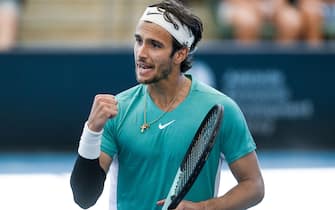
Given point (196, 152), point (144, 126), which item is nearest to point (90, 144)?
point (144, 126)

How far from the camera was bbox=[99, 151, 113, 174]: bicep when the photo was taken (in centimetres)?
454

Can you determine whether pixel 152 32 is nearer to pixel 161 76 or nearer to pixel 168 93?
pixel 161 76

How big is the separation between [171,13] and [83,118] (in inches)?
270

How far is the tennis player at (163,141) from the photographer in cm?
450

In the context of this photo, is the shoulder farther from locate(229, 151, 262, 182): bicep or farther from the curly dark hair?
locate(229, 151, 262, 182): bicep

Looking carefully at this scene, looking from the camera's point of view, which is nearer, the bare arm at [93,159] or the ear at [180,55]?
Answer: the bare arm at [93,159]

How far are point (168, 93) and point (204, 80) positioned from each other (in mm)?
6759

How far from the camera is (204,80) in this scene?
1143 centimetres

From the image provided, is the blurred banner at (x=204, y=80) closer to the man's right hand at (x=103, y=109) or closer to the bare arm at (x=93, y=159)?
the bare arm at (x=93, y=159)

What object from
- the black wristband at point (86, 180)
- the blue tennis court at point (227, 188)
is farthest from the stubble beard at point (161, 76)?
the blue tennis court at point (227, 188)

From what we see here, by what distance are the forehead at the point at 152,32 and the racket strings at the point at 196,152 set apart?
18.5 inches

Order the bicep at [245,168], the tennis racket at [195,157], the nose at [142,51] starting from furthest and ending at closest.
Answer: the bicep at [245,168] < the nose at [142,51] < the tennis racket at [195,157]

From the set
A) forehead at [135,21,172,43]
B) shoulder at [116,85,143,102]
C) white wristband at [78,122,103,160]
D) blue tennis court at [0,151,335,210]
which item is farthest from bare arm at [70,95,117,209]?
blue tennis court at [0,151,335,210]

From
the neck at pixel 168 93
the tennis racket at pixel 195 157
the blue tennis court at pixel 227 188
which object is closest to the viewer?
the tennis racket at pixel 195 157
